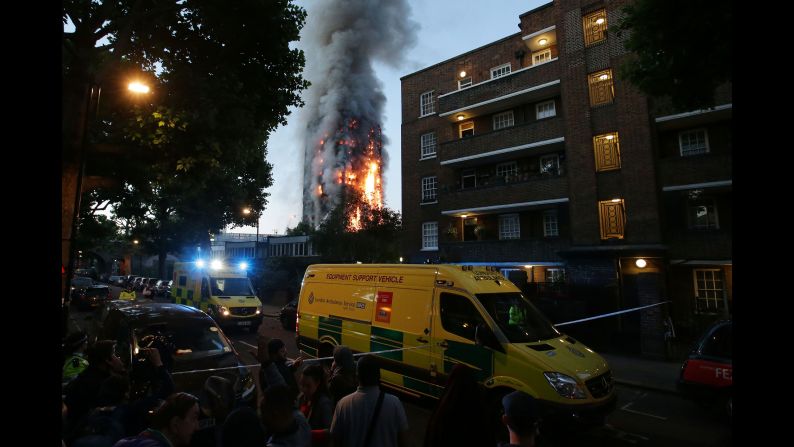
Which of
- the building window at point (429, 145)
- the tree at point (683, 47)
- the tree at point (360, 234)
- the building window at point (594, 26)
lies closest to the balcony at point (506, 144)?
the building window at point (429, 145)

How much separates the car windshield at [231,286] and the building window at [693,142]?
1885 centimetres

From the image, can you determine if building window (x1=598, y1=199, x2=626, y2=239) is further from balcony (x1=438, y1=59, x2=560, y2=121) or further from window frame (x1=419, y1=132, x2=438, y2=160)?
window frame (x1=419, y1=132, x2=438, y2=160)

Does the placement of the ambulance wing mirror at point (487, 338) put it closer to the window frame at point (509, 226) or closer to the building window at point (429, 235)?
the window frame at point (509, 226)

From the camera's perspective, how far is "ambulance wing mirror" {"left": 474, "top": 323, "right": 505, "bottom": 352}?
18.9 ft

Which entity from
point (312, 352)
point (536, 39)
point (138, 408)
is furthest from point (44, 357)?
point (536, 39)

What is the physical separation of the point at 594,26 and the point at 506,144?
6.48 m

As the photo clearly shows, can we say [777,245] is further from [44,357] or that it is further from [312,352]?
[312,352]

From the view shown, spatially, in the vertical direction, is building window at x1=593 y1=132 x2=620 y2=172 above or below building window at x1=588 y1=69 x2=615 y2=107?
below

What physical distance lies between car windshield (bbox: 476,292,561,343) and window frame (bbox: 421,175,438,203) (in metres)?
17.1

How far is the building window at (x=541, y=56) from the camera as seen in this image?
818 inches

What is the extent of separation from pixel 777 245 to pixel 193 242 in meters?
41.0

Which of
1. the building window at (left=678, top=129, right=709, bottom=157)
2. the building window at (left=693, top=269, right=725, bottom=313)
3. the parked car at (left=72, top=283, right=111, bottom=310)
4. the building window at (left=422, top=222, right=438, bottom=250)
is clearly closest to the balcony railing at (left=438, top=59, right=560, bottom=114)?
the building window at (left=678, top=129, right=709, bottom=157)

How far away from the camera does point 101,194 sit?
73.9 feet

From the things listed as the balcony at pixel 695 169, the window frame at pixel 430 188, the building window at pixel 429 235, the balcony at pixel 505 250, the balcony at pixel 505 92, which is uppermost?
the balcony at pixel 505 92
